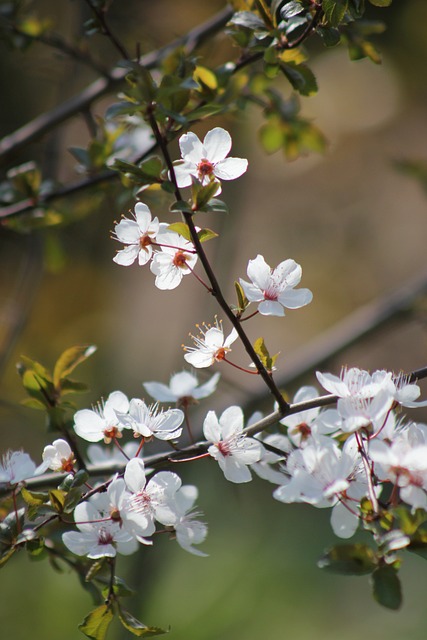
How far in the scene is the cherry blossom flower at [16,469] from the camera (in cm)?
67

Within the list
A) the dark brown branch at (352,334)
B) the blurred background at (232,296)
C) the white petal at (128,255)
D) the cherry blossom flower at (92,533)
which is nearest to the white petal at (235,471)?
the cherry blossom flower at (92,533)

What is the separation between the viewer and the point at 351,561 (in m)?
0.49

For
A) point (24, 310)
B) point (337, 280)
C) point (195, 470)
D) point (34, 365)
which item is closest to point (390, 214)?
point (337, 280)

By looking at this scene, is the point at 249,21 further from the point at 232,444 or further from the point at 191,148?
the point at 232,444

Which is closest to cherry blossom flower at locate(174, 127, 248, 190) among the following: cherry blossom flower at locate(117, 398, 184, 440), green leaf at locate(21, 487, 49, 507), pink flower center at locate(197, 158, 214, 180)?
pink flower center at locate(197, 158, 214, 180)

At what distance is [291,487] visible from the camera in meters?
0.53

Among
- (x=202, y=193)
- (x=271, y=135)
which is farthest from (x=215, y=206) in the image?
(x=271, y=135)

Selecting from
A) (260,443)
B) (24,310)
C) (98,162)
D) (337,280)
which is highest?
(98,162)

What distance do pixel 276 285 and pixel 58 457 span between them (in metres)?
0.27

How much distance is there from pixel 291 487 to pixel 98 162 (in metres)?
0.64

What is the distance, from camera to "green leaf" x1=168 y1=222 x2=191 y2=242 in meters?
0.57

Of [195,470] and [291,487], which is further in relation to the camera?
[195,470]

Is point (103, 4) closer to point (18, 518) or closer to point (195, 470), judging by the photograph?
point (18, 518)

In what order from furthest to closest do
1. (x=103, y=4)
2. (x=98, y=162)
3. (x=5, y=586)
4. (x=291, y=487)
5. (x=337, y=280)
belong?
(x=337, y=280), (x=5, y=586), (x=98, y=162), (x=103, y=4), (x=291, y=487)
